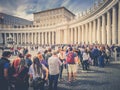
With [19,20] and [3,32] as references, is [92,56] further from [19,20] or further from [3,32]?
[19,20]

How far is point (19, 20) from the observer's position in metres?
153

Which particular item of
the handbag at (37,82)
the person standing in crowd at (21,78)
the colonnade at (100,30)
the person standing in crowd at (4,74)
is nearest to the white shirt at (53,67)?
the handbag at (37,82)

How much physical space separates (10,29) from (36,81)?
11422cm

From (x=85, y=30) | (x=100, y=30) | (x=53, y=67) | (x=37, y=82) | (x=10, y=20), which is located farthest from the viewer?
(x=10, y=20)

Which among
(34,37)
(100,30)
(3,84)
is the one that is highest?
(34,37)

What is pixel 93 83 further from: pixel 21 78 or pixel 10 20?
pixel 10 20

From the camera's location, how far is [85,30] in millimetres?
59812

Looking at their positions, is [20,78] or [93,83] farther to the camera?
[93,83]

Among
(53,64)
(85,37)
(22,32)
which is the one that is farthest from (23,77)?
(22,32)

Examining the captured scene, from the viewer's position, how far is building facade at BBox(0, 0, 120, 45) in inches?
1467

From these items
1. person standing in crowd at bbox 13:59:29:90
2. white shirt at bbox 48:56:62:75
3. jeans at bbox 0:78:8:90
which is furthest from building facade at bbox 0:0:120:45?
jeans at bbox 0:78:8:90

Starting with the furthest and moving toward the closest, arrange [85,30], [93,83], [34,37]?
[34,37] → [85,30] → [93,83]

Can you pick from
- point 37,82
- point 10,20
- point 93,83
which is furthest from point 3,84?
point 10,20

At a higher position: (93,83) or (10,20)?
(10,20)
